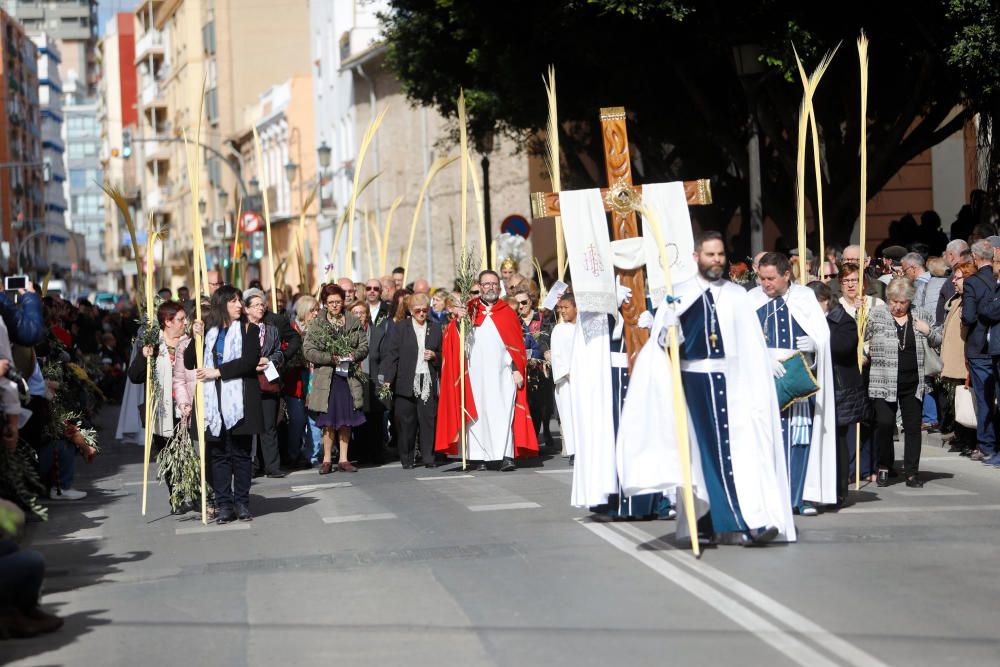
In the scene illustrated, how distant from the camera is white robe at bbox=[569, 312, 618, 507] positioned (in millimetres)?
10977

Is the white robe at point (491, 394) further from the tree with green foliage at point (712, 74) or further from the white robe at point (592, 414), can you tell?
the tree with green foliage at point (712, 74)

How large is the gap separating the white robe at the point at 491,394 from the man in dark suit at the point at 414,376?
591 millimetres

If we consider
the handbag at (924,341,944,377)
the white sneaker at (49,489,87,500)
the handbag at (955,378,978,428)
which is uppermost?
the handbag at (924,341,944,377)

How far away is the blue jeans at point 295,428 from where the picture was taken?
654 inches

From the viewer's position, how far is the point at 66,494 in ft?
47.5

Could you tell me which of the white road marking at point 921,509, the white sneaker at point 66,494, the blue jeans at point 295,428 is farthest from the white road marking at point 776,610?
the blue jeans at point 295,428

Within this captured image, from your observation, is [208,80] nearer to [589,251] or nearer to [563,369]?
[563,369]

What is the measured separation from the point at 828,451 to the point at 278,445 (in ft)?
23.2

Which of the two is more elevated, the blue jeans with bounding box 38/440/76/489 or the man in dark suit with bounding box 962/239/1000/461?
the man in dark suit with bounding box 962/239/1000/461

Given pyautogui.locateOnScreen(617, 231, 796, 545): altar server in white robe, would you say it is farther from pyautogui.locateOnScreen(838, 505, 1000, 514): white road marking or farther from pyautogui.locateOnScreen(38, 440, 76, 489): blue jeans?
pyautogui.locateOnScreen(38, 440, 76, 489): blue jeans

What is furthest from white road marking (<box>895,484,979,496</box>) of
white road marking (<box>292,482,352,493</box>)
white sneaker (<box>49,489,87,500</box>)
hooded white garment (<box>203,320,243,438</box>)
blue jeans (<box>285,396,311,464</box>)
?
white sneaker (<box>49,489,87,500</box>)

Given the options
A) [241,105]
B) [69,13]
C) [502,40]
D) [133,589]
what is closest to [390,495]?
[133,589]

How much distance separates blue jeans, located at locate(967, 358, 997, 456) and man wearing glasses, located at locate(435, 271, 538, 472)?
4080 mm

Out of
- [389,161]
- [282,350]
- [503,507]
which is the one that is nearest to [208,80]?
[389,161]
